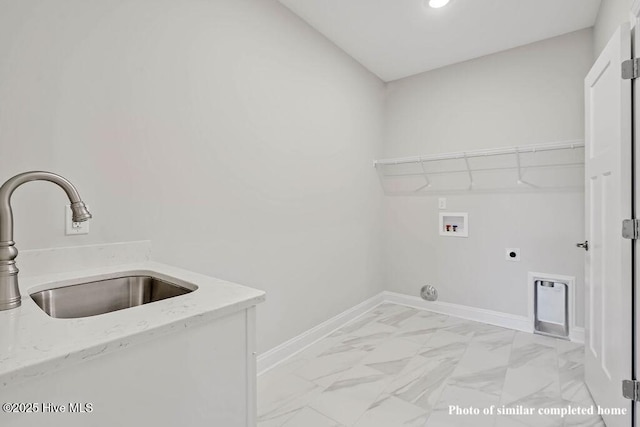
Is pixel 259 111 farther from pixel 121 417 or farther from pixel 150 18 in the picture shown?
pixel 121 417

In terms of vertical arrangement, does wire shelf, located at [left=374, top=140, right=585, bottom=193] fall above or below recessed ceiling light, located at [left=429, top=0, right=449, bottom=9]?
below

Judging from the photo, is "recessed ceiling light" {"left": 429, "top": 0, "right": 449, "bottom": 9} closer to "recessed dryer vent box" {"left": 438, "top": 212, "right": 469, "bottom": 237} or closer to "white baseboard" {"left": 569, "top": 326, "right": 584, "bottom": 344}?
"recessed dryer vent box" {"left": 438, "top": 212, "right": 469, "bottom": 237}

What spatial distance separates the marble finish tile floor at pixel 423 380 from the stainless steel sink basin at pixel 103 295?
0.90 m

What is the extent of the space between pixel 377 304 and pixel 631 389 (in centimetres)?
215

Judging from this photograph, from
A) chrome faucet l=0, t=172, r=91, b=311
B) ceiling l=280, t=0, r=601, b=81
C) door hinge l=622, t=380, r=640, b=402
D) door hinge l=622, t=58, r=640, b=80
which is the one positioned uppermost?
ceiling l=280, t=0, r=601, b=81

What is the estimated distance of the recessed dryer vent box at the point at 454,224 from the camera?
298cm

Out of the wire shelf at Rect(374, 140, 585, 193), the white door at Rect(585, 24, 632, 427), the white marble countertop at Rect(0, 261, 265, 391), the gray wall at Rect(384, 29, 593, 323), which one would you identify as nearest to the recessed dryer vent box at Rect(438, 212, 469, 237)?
the gray wall at Rect(384, 29, 593, 323)

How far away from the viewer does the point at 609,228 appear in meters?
1.52

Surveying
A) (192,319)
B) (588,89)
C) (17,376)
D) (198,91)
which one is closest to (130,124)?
(198,91)

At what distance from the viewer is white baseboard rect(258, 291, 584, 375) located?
2156 mm

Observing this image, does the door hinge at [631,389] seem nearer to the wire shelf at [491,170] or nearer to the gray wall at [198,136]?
the wire shelf at [491,170]

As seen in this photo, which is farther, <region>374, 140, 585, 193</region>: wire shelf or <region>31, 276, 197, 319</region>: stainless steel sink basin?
<region>374, 140, 585, 193</region>: wire shelf

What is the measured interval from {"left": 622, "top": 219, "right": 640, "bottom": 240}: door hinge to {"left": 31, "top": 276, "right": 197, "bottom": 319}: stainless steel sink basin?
1.75 m

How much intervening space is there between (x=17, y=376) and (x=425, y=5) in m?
2.66
